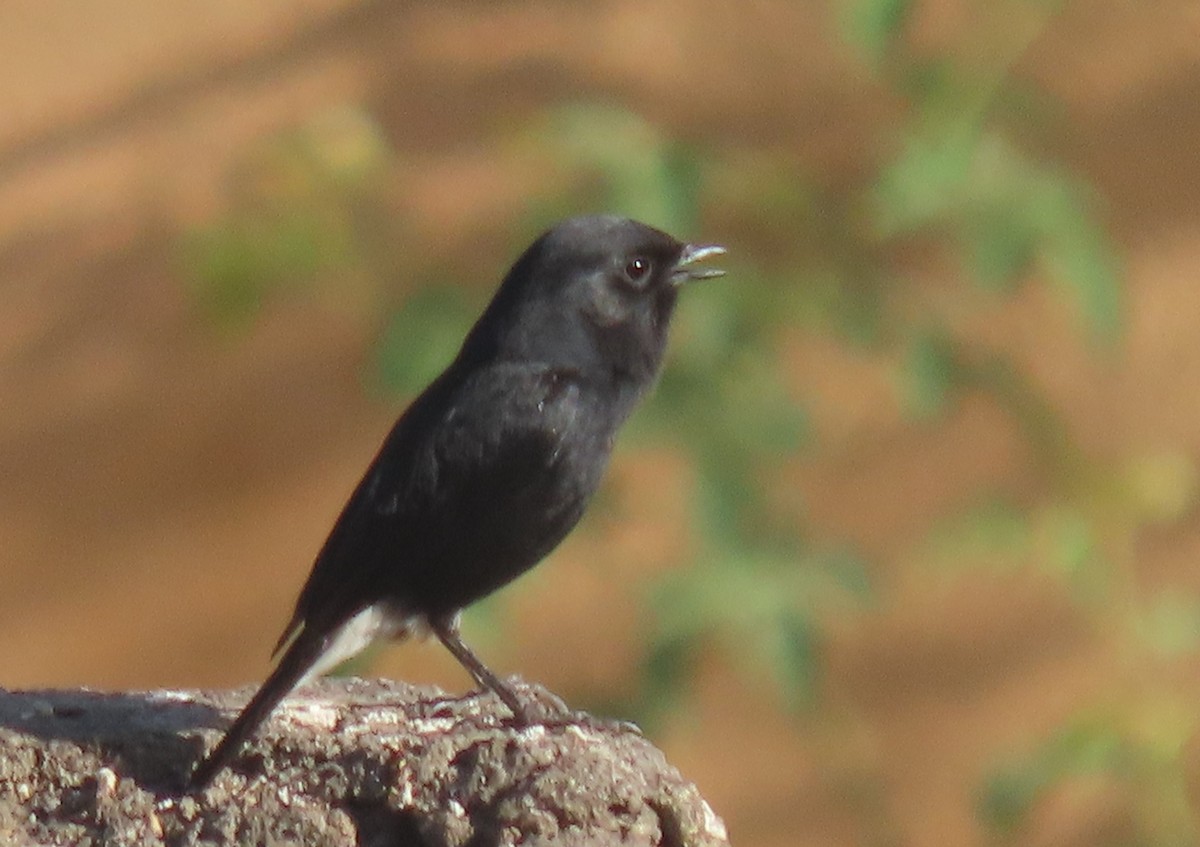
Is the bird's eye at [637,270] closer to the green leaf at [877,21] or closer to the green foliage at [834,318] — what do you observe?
the green foliage at [834,318]

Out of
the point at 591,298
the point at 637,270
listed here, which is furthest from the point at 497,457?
the point at 637,270

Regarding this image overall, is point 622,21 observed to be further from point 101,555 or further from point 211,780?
point 211,780

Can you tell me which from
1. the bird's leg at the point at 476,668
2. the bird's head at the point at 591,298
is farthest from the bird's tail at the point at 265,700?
the bird's head at the point at 591,298

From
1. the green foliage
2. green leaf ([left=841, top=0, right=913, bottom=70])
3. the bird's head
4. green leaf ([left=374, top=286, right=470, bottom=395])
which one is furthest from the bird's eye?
green leaf ([left=841, top=0, right=913, bottom=70])

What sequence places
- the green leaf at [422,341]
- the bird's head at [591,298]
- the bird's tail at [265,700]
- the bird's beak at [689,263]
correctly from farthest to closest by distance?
the green leaf at [422,341]
the bird's beak at [689,263]
the bird's head at [591,298]
the bird's tail at [265,700]

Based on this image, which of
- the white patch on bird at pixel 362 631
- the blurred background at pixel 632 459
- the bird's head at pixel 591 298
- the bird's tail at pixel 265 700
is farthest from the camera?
the blurred background at pixel 632 459

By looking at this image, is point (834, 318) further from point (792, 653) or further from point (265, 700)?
point (265, 700)
